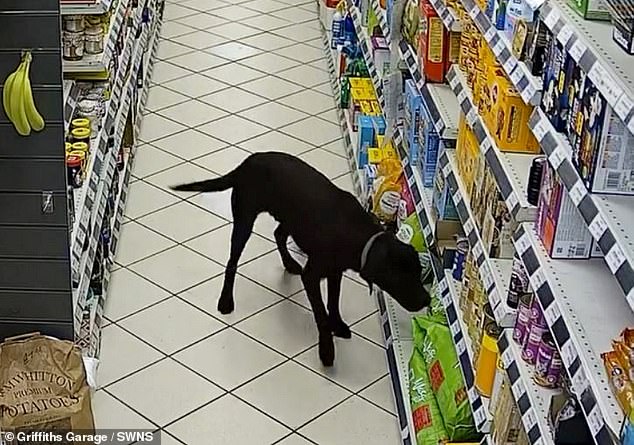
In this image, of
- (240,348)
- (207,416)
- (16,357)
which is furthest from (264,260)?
(16,357)

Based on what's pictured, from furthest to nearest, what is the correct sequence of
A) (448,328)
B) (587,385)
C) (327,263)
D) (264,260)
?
(264,260) < (327,263) < (448,328) < (587,385)

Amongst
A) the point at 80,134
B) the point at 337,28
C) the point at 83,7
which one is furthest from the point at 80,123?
the point at 337,28

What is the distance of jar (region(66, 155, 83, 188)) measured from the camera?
3.36 meters

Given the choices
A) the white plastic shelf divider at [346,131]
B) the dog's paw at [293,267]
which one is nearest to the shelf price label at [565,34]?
the dog's paw at [293,267]

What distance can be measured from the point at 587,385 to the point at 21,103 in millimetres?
1682

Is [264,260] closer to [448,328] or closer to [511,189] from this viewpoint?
[448,328]

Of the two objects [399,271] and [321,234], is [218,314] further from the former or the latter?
[399,271]

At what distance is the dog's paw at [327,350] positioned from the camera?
12.4 feet

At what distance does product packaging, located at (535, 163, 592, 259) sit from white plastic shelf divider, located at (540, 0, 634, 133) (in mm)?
330

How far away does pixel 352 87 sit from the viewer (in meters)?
5.36

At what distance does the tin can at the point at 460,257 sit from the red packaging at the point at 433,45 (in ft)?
2.14

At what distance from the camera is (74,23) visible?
365 cm

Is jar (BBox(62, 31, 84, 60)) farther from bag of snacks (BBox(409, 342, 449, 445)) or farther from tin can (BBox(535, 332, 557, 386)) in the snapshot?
tin can (BBox(535, 332, 557, 386))

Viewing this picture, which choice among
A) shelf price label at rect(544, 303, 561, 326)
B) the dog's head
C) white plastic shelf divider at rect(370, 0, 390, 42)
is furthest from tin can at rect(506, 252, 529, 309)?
white plastic shelf divider at rect(370, 0, 390, 42)
